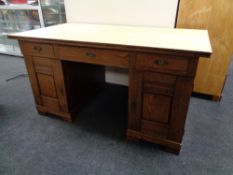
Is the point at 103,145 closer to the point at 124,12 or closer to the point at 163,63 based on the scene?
the point at 163,63

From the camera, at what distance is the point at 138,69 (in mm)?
1193

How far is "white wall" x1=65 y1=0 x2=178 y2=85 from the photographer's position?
171cm

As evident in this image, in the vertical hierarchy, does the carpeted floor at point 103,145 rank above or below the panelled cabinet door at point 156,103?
below

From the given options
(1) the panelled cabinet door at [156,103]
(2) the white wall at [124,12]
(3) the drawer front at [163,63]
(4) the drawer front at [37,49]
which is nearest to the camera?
(3) the drawer front at [163,63]

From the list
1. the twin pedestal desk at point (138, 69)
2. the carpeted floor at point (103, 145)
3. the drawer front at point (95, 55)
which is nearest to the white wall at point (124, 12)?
the twin pedestal desk at point (138, 69)

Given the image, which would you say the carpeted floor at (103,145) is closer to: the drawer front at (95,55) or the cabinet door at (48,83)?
the cabinet door at (48,83)

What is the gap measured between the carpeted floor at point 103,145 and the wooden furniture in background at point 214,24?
41cm

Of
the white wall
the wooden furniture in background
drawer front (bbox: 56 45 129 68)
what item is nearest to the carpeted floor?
the wooden furniture in background

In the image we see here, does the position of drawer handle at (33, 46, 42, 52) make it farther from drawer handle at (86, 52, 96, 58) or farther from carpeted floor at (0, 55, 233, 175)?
carpeted floor at (0, 55, 233, 175)

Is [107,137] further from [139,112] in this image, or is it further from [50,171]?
[50,171]

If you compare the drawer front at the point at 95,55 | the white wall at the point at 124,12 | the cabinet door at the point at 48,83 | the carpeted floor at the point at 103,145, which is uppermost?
the white wall at the point at 124,12

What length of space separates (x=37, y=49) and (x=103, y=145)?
3.15 feet

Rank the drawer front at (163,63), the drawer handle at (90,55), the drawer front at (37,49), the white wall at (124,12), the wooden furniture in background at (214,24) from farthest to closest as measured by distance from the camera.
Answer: the white wall at (124,12) → the wooden furniture in background at (214,24) → the drawer front at (37,49) → the drawer handle at (90,55) → the drawer front at (163,63)

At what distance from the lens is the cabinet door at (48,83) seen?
1.51 meters
